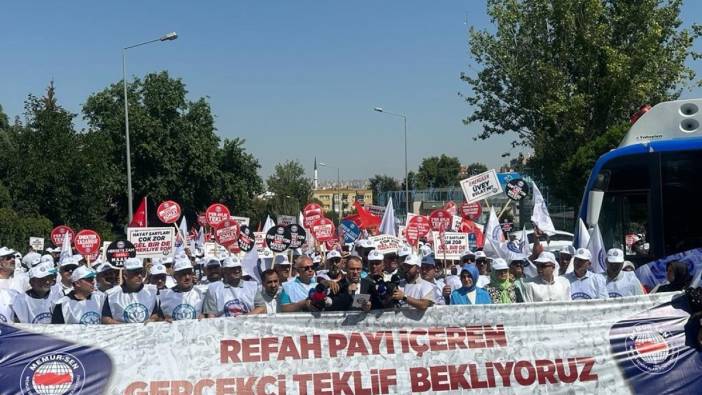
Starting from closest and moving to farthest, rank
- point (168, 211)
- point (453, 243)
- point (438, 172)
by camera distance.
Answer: point (453, 243), point (168, 211), point (438, 172)

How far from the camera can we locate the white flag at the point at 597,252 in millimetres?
9266

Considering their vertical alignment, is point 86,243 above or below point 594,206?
below

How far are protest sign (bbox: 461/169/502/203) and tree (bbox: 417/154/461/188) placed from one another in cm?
7172

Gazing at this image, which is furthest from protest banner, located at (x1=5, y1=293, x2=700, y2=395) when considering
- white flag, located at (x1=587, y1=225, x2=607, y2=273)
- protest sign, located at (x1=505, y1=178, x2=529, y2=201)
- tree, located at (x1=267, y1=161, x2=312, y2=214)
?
tree, located at (x1=267, y1=161, x2=312, y2=214)

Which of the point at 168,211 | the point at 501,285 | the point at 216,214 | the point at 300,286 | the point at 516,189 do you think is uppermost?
the point at 516,189

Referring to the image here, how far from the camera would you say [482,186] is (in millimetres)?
14398

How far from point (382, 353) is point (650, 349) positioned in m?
2.09

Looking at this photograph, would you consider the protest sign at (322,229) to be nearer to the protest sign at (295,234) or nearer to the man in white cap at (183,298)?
the protest sign at (295,234)

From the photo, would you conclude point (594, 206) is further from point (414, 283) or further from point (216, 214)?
point (216, 214)

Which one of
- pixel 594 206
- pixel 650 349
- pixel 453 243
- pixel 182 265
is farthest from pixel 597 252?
pixel 182 265

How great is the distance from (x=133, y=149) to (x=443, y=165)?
51.5 meters

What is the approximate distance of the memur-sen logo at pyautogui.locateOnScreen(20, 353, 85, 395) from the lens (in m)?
5.90

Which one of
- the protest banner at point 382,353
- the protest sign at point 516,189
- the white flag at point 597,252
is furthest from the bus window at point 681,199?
the protest sign at point 516,189

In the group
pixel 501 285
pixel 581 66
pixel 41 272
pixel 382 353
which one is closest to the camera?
pixel 382 353
